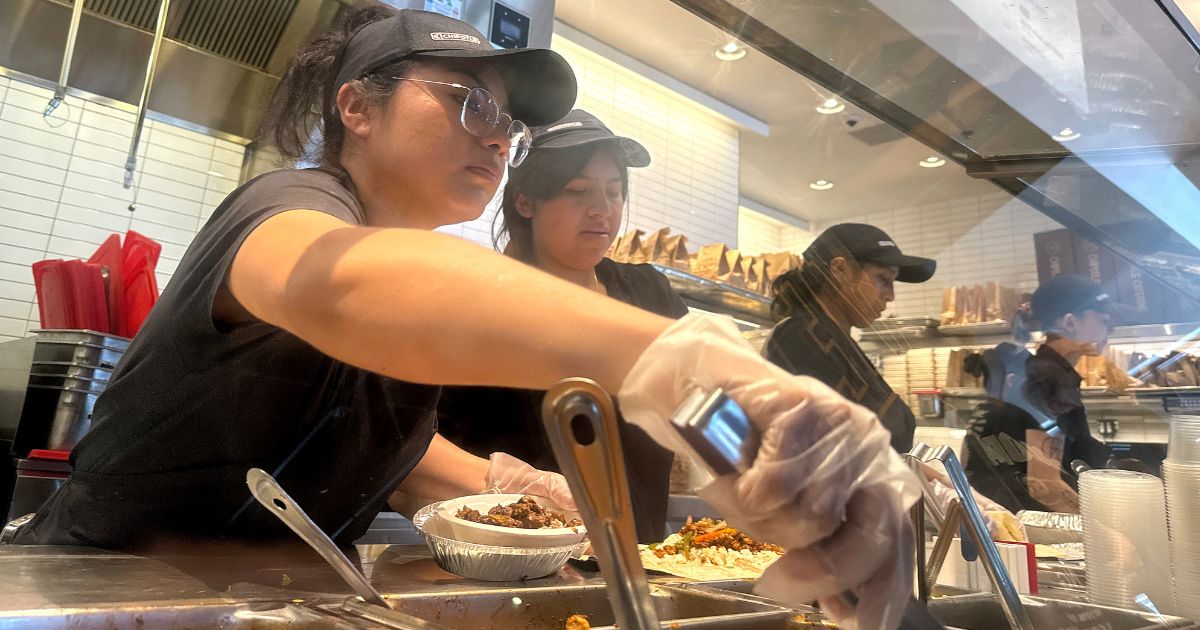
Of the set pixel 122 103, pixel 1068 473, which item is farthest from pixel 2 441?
pixel 1068 473

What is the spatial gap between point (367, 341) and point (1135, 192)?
1539 millimetres

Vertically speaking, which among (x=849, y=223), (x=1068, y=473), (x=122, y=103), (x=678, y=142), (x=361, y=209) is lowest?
(x=1068, y=473)

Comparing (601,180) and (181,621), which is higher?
(601,180)

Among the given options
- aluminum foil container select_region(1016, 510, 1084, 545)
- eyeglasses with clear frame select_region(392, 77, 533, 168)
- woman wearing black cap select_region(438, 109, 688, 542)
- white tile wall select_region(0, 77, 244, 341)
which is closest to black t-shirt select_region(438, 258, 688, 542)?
woman wearing black cap select_region(438, 109, 688, 542)

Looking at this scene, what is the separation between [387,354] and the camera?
44cm

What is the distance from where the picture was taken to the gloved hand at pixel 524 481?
856 millimetres

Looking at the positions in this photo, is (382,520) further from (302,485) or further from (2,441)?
(2,441)

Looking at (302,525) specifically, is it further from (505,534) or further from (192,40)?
(192,40)

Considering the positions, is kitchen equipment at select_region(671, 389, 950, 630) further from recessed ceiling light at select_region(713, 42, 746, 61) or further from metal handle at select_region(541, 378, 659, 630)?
recessed ceiling light at select_region(713, 42, 746, 61)

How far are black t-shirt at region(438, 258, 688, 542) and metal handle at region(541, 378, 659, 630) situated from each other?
0.06m

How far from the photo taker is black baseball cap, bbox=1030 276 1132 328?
1.17 metres

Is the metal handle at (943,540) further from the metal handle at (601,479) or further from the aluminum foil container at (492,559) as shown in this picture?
the metal handle at (601,479)

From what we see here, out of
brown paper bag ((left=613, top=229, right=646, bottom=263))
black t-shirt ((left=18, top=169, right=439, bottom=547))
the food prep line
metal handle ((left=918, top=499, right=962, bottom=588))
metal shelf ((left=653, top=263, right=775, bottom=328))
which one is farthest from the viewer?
brown paper bag ((left=613, top=229, right=646, bottom=263))

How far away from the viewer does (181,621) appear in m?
0.50
